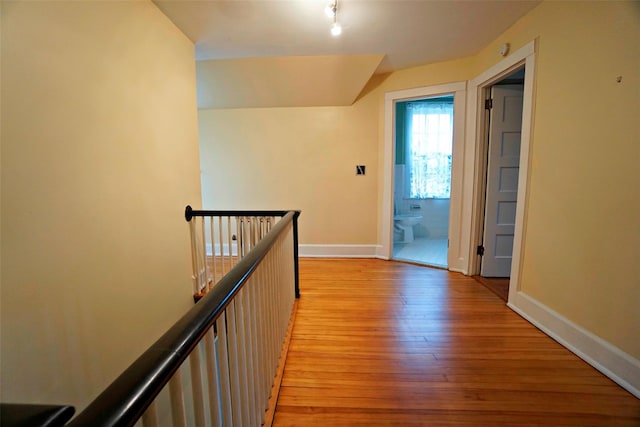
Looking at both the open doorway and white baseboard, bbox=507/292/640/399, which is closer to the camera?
white baseboard, bbox=507/292/640/399

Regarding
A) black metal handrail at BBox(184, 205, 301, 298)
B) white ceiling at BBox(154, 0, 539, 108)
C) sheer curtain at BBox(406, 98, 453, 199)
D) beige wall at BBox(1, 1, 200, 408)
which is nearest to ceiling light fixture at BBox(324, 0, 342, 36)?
white ceiling at BBox(154, 0, 539, 108)

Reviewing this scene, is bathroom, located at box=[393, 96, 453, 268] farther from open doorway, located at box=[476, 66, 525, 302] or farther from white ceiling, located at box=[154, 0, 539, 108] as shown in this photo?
white ceiling, located at box=[154, 0, 539, 108]

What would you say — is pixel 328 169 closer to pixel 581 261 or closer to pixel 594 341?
pixel 581 261

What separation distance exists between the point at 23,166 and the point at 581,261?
2.91m

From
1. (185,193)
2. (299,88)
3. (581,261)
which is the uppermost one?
(299,88)

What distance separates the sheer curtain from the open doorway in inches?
38.2

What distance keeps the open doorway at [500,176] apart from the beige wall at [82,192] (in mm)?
2973

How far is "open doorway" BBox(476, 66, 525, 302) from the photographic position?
278 cm

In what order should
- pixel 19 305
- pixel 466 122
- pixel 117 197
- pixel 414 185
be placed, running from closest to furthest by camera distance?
pixel 19 305 < pixel 117 197 < pixel 466 122 < pixel 414 185

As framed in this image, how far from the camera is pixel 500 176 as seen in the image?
2.87 metres

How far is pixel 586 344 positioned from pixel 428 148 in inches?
114

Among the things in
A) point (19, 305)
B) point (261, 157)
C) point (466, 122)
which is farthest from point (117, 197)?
point (466, 122)

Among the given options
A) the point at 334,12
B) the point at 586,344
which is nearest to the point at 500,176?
the point at 586,344

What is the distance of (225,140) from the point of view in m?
3.87
